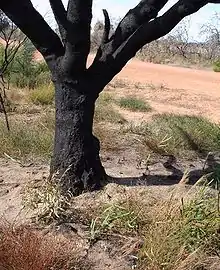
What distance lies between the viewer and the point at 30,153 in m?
6.71

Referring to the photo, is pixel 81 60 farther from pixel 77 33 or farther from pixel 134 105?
pixel 134 105

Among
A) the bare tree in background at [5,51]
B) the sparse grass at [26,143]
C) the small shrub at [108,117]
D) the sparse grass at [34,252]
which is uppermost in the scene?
the bare tree in background at [5,51]

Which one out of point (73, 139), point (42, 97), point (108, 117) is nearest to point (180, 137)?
point (108, 117)

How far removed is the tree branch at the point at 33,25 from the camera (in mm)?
4573

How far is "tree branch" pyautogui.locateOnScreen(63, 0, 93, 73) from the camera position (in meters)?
4.72

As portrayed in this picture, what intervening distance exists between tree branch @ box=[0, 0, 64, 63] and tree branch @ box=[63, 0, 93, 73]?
0.58 ft

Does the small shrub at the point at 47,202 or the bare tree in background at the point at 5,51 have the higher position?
the bare tree in background at the point at 5,51

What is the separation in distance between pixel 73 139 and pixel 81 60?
695mm

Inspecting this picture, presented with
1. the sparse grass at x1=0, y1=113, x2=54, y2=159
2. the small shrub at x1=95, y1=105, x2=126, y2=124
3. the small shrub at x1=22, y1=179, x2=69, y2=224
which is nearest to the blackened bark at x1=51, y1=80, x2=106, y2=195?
the small shrub at x1=22, y1=179, x2=69, y2=224

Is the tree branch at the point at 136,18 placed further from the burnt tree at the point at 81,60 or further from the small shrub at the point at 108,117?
the small shrub at the point at 108,117

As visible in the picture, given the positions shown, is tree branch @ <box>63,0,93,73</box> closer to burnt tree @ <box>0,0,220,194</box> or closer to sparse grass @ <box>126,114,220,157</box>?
burnt tree @ <box>0,0,220,194</box>

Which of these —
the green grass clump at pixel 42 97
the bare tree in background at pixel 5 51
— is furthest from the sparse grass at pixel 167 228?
the green grass clump at pixel 42 97

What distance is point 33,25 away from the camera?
15.5ft

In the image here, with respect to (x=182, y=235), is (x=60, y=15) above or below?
above
